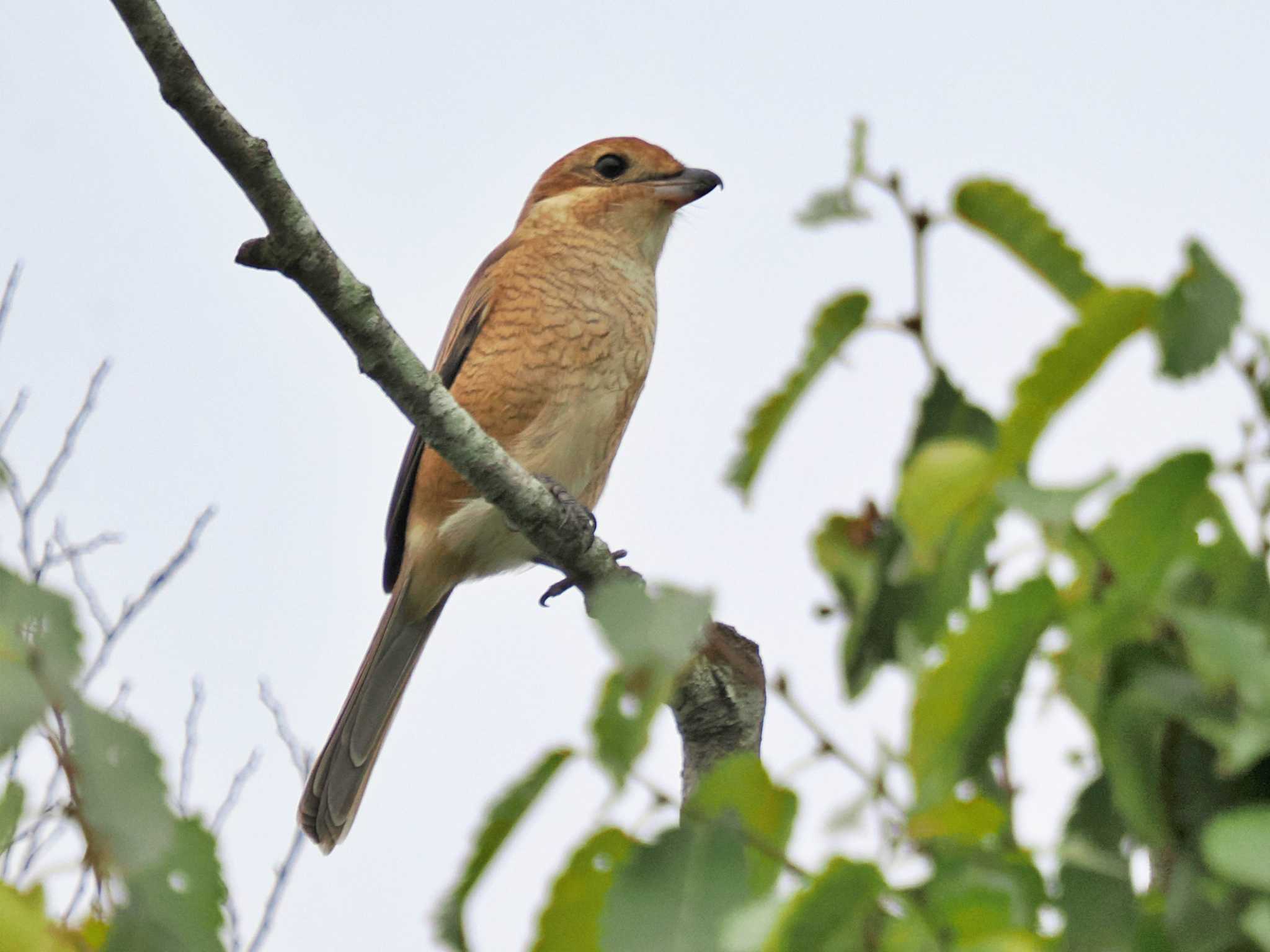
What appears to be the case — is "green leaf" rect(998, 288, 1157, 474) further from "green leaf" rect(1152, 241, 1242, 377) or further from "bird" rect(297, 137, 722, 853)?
"bird" rect(297, 137, 722, 853)

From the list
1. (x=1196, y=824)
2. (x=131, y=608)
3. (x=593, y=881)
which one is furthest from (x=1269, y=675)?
(x=131, y=608)

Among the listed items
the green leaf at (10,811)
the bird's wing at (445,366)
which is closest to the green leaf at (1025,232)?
the green leaf at (10,811)

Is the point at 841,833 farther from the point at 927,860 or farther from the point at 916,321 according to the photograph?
the point at 916,321

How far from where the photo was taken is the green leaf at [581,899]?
1087 mm

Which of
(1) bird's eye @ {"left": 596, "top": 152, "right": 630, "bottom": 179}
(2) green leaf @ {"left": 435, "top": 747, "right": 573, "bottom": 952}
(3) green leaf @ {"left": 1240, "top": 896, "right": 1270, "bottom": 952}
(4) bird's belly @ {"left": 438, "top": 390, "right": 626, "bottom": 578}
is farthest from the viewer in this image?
(1) bird's eye @ {"left": 596, "top": 152, "right": 630, "bottom": 179}

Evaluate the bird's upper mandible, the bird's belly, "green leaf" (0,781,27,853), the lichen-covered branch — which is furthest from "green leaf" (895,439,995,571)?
the bird's upper mandible

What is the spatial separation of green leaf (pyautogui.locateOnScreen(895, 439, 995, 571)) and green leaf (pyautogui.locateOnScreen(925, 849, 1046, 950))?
22cm

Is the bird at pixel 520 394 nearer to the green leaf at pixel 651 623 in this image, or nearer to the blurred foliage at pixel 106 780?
the green leaf at pixel 651 623

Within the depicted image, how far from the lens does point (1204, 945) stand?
91 centimetres

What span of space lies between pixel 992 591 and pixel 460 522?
11.9ft

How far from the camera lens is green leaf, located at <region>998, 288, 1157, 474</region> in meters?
0.94

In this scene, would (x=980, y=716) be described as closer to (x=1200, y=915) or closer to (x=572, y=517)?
(x=1200, y=915)

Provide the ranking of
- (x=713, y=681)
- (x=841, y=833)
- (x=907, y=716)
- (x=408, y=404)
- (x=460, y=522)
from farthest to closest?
1. (x=460, y=522)
2. (x=713, y=681)
3. (x=408, y=404)
4. (x=841, y=833)
5. (x=907, y=716)

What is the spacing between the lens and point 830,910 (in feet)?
3.10
